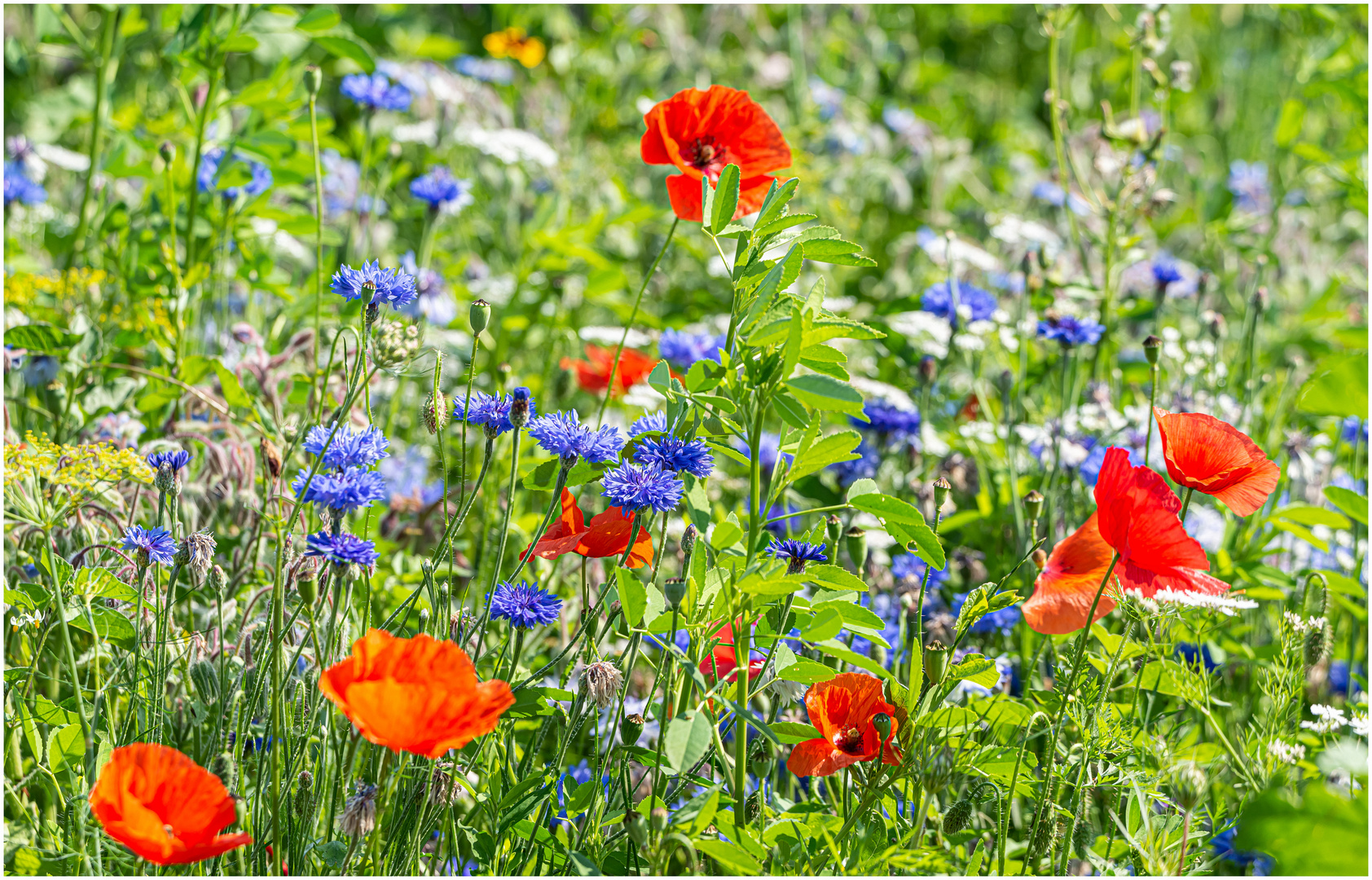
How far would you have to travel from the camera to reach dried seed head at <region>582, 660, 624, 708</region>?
1.19 metres

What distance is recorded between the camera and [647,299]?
2.98m

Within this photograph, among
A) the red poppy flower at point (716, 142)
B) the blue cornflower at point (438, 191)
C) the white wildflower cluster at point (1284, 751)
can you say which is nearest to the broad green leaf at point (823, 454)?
the red poppy flower at point (716, 142)

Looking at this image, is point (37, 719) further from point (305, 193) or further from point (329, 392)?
point (305, 193)

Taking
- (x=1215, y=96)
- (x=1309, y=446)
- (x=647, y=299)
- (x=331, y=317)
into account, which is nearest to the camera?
(x=331, y=317)

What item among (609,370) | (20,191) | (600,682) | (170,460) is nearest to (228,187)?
(20,191)

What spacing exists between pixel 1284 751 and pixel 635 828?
686 mm

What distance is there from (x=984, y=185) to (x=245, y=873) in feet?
11.5

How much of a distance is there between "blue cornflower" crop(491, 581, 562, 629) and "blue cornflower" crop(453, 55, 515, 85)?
2579mm

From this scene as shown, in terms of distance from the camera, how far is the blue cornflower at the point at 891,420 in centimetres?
201

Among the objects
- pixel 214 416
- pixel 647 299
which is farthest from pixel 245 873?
pixel 647 299

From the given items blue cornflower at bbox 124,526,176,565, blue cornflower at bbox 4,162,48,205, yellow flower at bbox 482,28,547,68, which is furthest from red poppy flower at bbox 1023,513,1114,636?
yellow flower at bbox 482,28,547,68

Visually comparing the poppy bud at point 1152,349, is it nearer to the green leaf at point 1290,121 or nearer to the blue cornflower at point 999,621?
the blue cornflower at point 999,621

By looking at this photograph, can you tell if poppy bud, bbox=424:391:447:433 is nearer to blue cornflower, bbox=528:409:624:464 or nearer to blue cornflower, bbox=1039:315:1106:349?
blue cornflower, bbox=528:409:624:464

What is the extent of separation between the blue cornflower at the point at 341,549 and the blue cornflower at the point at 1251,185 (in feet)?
9.68
